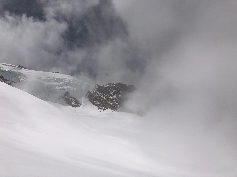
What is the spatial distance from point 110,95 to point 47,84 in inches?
2007

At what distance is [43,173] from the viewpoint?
8.62 feet

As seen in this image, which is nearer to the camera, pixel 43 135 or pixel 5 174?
pixel 5 174

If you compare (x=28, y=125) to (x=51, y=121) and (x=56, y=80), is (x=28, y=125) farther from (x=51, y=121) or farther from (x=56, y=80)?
(x=56, y=80)

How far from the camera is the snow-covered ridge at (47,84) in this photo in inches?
5128

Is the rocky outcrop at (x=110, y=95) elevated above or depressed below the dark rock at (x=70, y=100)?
above

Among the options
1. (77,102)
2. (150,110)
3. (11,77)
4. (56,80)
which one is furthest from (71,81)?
(150,110)

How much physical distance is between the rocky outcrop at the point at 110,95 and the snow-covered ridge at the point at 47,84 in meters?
8.30

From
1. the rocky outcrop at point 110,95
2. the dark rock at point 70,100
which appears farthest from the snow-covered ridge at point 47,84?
the rocky outcrop at point 110,95

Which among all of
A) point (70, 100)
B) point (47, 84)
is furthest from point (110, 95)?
point (47, 84)

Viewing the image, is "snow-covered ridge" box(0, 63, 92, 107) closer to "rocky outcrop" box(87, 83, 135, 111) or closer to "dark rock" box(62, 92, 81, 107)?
"dark rock" box(62, 92, 81, 107)

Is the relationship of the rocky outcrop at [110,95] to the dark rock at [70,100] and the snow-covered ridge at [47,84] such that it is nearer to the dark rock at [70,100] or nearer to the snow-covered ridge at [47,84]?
the snow-covered ridge at [47,84]

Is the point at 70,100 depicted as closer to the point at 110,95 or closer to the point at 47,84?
the point at 47,84

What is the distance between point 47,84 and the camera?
13900 centimetres

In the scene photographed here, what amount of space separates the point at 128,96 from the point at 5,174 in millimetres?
169887
